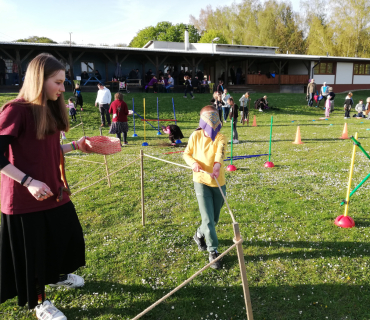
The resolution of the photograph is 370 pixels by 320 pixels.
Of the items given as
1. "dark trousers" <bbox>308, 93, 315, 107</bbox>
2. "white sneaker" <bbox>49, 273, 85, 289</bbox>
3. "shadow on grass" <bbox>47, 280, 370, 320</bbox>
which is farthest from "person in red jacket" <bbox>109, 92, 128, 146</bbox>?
"dark trousers" <bbox>308, 93, 315, 107</bbox>

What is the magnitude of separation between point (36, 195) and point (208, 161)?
76.5 inches

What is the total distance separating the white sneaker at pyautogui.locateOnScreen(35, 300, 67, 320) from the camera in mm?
2697

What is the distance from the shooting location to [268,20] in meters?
50.2

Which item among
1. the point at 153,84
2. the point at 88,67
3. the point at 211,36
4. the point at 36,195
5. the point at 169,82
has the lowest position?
the point at 36,195

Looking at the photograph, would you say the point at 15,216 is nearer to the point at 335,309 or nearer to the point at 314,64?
the point at 335,309

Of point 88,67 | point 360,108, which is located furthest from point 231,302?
point 88,67

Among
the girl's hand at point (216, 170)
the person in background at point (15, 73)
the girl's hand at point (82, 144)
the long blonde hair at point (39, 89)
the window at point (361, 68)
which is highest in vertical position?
the window at point (361, 68)

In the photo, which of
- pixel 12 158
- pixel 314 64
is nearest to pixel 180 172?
pixel 12 158

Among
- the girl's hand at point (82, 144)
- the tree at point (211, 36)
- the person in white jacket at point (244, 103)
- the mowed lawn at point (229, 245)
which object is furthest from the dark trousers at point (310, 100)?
the tree at point (211, 36)

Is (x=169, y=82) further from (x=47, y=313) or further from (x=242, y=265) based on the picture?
(x=242, y=265)

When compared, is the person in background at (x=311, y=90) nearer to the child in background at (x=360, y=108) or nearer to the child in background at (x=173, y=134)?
the child in background at (x=360, y=108)

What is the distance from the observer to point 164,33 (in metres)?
65.1

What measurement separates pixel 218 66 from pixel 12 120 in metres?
32.1

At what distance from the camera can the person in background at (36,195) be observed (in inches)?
85.9
